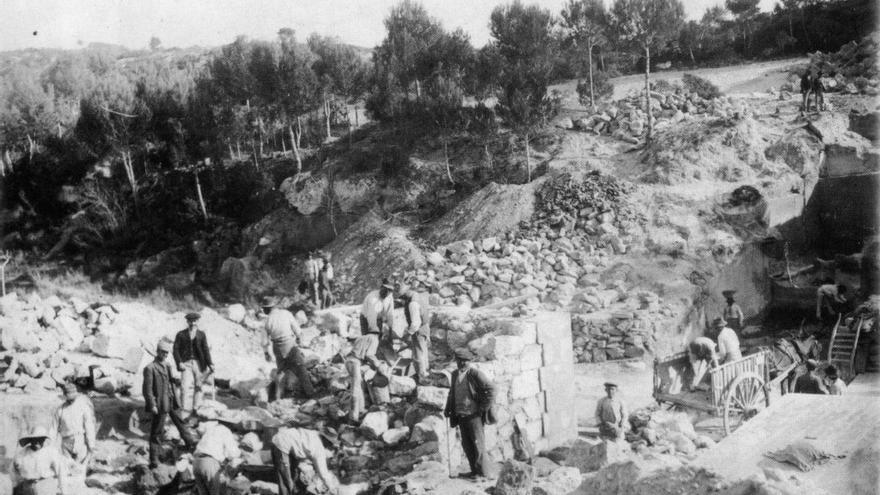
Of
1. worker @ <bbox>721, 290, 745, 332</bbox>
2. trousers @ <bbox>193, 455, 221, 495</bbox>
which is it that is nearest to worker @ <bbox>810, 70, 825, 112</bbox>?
worker @ <bbox>721, 290, 745, 332</bbox>

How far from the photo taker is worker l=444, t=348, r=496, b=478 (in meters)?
6.29

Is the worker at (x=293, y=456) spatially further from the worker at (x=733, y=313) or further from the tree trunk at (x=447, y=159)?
the tree trunk at (x=447, y=159)

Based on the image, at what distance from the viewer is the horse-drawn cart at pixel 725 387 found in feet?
25.9

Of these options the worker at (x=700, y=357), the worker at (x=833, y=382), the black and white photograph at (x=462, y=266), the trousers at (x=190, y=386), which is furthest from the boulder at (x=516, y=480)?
the worker at (x=833, y=382)

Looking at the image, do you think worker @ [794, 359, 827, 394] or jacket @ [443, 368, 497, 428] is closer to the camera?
jacket @ [443, 368, 497, 428]

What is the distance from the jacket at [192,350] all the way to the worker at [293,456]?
222cm

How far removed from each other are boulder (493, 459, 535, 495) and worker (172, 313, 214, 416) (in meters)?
3.77

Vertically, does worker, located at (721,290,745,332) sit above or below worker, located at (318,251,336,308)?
below

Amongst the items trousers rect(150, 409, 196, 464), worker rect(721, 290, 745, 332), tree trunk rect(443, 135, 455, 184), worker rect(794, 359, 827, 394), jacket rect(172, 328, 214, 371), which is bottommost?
worker rect(721, 290, 745, 332)

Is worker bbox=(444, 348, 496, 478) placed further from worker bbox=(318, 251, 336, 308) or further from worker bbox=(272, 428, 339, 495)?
worker bbox=(318, 251, 336, 308)

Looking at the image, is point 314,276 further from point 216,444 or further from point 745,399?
point 745,399

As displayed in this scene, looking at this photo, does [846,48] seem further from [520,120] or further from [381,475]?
[381,475]

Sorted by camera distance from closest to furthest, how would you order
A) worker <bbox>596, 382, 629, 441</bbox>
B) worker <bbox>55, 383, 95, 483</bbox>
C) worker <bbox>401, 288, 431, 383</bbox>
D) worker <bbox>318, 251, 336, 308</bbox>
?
worker <bbox>55, 383, 95, 483</bbox>, worker <bbox>596, 382, 629, 441</bbox>, worker <bbox>401, 288, 431, 383</bbox>, worker <bbox>318, 251, 336, 308</bbox>

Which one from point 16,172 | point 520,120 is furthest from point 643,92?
point 16,172
